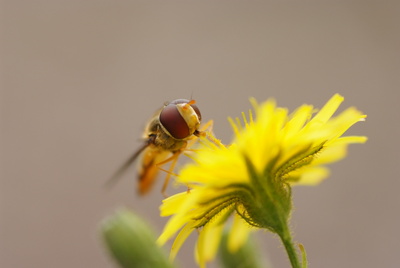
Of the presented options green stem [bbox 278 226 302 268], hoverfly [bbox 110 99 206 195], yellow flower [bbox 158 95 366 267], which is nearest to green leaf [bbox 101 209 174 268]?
hoverfly [bbox 110 99 206 195]

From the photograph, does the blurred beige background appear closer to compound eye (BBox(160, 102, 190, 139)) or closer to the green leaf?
the green leaf

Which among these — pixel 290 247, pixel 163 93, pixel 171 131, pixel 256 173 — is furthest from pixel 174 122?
pixel 163 93

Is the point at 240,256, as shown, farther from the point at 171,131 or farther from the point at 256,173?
the point at 256,173

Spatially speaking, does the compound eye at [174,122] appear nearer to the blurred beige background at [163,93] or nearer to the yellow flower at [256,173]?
the yellow flower at [256,173]

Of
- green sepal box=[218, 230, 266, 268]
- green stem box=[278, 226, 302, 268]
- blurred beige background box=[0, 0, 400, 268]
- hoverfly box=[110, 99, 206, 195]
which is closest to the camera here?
green stem box=[278, 226, 302, 268]

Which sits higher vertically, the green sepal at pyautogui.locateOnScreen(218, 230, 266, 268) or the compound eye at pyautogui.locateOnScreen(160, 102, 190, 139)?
the compound eye at pyautogui.locateOnScreen(160, 102, 190, 139)

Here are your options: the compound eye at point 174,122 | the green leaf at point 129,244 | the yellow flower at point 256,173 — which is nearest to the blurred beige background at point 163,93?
the green leaf at point 129,244
